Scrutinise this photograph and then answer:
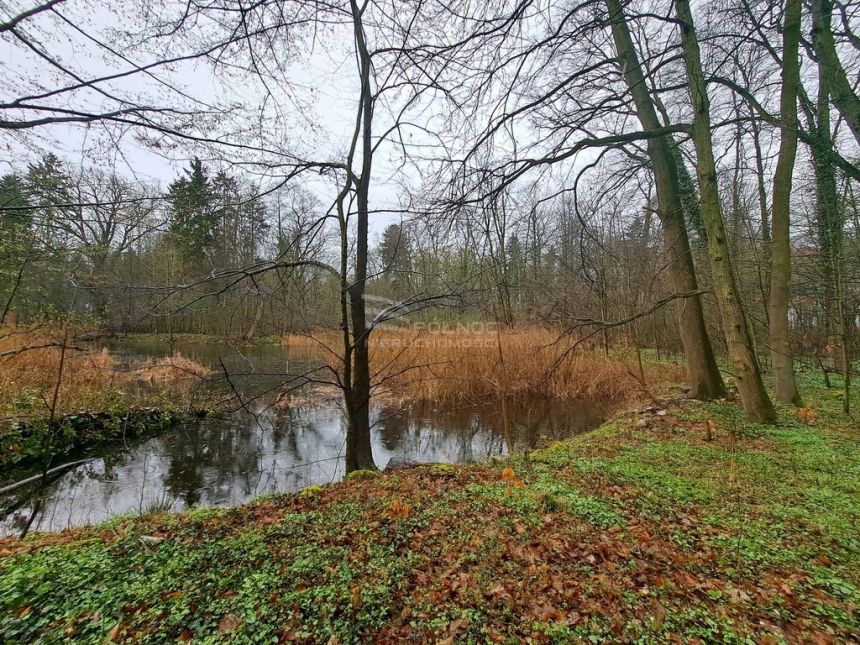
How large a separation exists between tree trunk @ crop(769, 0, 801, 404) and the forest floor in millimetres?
2554

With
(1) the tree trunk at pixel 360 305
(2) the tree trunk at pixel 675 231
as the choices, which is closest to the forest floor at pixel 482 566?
(1) the tree trunk at pixel 360 305

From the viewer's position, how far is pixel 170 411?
264 inches

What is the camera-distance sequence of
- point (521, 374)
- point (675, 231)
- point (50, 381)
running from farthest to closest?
point (521, 374) → point (50, 381) → point (675, 231)

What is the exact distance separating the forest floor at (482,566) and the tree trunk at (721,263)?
1.16 m

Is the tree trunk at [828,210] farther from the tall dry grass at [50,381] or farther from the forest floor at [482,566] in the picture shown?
the tall dry grass at [50,381]

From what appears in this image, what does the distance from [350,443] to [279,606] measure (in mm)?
2434

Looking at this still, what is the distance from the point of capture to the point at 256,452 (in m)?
5.73

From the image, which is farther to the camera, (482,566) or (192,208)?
(192,208)

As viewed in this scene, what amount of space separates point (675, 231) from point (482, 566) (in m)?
5.89

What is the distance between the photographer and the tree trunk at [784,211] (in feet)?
13.3

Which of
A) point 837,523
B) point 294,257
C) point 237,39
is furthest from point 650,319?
point 237,39

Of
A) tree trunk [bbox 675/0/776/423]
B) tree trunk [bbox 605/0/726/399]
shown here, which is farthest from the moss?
tree trunk [bbox 605/0/726/399]

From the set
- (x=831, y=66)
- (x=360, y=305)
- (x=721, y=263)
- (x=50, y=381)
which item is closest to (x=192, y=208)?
(x=360, y=305)

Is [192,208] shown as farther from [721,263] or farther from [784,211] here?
[784,211]
